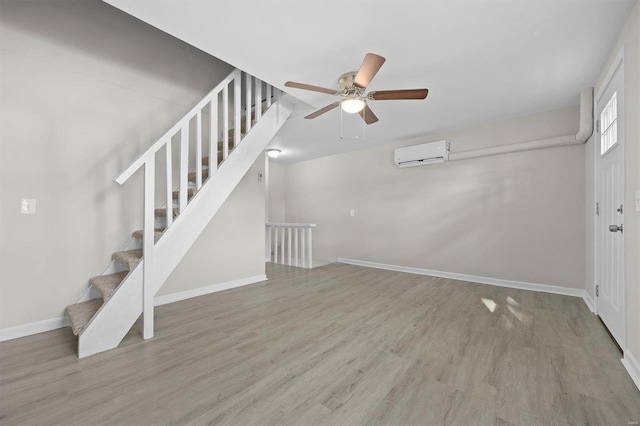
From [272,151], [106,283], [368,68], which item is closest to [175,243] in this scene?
[106,283]

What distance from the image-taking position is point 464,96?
3.05 metres

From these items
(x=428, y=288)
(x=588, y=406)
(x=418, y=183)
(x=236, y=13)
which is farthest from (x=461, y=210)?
(x=236, y=13)

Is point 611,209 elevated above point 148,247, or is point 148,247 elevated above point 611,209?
point 611,209

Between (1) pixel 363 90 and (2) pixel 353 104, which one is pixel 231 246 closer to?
(2) pixel 353 104

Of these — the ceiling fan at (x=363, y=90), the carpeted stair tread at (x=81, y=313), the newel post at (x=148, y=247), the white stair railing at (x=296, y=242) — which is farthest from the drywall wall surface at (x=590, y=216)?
the carpeted stair tread at (x=81, y=313)

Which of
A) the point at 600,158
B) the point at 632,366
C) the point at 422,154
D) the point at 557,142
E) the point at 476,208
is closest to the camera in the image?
the point at 632,366

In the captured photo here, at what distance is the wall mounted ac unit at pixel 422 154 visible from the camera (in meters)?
4.16

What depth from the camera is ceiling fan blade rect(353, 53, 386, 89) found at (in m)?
1.84

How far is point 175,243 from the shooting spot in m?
2.35

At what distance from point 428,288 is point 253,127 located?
3.10 metres

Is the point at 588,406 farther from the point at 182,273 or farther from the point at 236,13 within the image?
the point at 182,273

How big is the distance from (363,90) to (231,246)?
8.55 feet

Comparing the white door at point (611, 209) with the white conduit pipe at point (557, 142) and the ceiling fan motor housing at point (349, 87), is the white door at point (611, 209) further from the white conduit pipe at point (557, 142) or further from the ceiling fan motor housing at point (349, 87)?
the ceiling fan motor housing at point (349, 87)

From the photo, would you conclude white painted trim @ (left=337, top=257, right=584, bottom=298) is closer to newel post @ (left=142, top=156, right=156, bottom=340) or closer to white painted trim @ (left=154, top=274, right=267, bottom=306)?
white painted trim @ (left=154, top=274, right=267, bottom=306)
